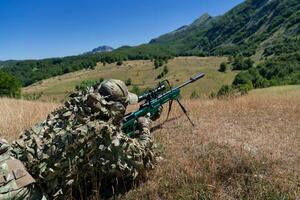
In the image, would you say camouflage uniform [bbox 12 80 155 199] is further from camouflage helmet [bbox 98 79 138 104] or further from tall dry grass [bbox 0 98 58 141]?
tall dry grass [bbox 0 98 58 141]

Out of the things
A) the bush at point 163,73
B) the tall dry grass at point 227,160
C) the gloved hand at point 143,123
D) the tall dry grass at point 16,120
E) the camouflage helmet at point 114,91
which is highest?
the camouflage helmet at point 114,91

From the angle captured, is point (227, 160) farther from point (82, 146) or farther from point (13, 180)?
point (13, 180)

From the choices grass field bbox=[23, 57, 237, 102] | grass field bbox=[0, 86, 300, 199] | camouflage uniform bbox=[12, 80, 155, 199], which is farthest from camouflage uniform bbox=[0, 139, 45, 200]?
grass field bbox=[23, 57, 237, 102]

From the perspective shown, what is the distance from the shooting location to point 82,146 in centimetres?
466

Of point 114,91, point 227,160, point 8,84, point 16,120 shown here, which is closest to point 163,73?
point 8,84

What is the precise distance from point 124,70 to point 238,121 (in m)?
160

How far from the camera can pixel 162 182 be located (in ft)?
17.6

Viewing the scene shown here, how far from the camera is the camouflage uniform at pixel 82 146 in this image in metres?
4.53

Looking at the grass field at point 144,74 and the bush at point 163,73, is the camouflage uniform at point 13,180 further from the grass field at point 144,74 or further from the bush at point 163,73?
the bush at point 163,73

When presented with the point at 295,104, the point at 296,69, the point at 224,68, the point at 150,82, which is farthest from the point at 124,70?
the point at 295,104

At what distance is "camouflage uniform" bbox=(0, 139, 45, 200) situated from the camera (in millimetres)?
4008

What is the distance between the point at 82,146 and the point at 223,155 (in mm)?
2610

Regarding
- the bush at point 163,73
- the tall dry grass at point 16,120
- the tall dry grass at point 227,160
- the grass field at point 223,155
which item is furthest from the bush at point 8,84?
the bush at point 163,73

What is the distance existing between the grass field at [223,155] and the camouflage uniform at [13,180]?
146cm
